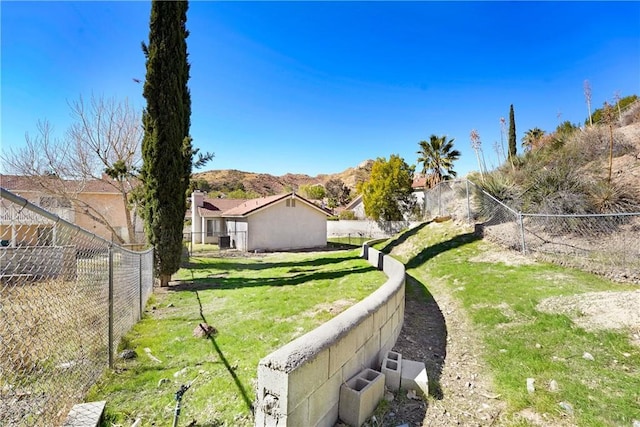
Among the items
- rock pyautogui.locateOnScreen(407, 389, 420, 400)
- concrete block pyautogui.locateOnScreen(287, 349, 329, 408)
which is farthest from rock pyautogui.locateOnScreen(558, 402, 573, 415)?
concrete block pyautogui.locateOnScreen(287, 349, 329, 408)

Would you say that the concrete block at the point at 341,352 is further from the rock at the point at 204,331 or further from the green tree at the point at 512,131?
the green tree at the point at 512,131

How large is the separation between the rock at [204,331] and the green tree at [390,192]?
76.7ft

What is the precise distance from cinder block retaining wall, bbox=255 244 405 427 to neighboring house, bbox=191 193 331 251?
1839 centimetres

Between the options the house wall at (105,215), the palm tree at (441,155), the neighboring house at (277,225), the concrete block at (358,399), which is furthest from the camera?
the palm tree at (441,155)

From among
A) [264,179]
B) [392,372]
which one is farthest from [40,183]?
[264,179]

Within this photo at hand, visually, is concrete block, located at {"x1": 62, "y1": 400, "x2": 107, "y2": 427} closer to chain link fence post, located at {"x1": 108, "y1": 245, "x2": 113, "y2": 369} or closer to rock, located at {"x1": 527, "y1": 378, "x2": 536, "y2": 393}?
chain link fence post, located at {"x1": 108, "y1": 245, "x2": 113, "y2": 369}

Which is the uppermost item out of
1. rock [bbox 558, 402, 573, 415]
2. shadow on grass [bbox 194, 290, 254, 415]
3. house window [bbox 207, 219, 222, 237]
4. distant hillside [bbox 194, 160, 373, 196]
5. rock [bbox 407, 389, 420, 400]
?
distant hillside [bbox 194, 160, 373, 196]

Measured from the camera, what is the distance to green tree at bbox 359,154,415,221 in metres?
27.1

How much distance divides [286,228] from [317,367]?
66.3 ft

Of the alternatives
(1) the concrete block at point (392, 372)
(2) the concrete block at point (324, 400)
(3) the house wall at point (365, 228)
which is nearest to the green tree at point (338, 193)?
(3) the house wall at point (365, 228)

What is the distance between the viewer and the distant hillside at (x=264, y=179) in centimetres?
8100

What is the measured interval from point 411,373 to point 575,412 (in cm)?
142

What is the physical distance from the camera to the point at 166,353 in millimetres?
4371

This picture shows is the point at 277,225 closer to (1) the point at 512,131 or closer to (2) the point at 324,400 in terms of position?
(2) the point at 324,400
